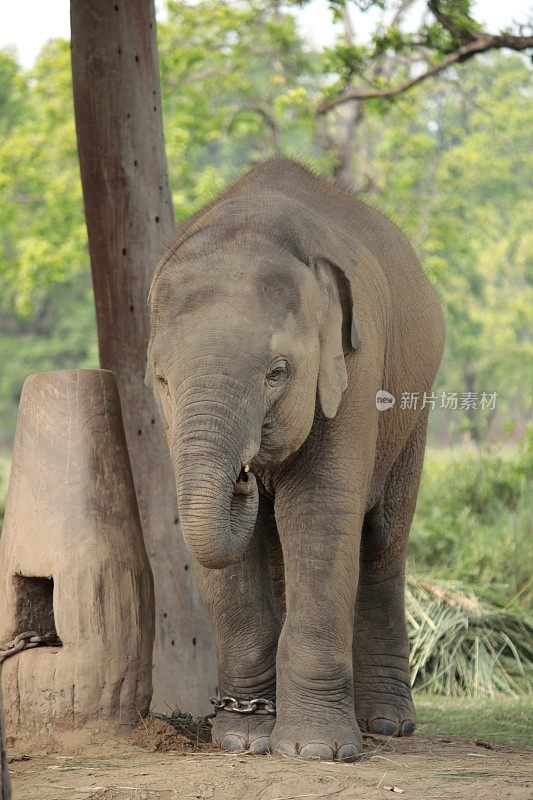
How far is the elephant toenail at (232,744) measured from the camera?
19.4ft

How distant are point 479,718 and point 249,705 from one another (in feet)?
9.24

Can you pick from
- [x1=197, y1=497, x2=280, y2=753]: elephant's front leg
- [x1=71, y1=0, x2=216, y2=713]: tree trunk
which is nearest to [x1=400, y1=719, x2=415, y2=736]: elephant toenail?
[x1=197, y1=497, x2=280, y2=753]: elephant's front leg

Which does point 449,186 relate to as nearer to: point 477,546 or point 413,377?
point 477,546

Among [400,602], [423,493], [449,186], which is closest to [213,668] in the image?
[400,602]

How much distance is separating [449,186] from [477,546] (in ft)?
66.2

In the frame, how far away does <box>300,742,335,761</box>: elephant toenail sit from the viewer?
5617mm

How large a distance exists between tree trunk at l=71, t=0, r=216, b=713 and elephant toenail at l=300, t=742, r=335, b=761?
2.67 metres

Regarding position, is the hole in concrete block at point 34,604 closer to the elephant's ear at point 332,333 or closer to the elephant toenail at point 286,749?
the elephant toenail at point 286,749

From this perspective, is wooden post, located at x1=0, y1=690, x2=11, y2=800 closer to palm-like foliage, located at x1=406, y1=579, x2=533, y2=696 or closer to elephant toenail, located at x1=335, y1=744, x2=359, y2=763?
elephant toenail, located at x1=335, y1=744, x2=359, y2=763

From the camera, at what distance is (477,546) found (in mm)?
12367

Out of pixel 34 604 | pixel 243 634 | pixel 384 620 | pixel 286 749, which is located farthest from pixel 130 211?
pixel 286 749

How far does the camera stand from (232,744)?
5.94 metres

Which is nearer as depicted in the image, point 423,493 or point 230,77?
point 423,493

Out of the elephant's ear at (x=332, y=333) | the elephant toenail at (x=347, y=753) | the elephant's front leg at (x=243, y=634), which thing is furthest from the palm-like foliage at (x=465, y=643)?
the elephant's ear at (x=332, y=333)
